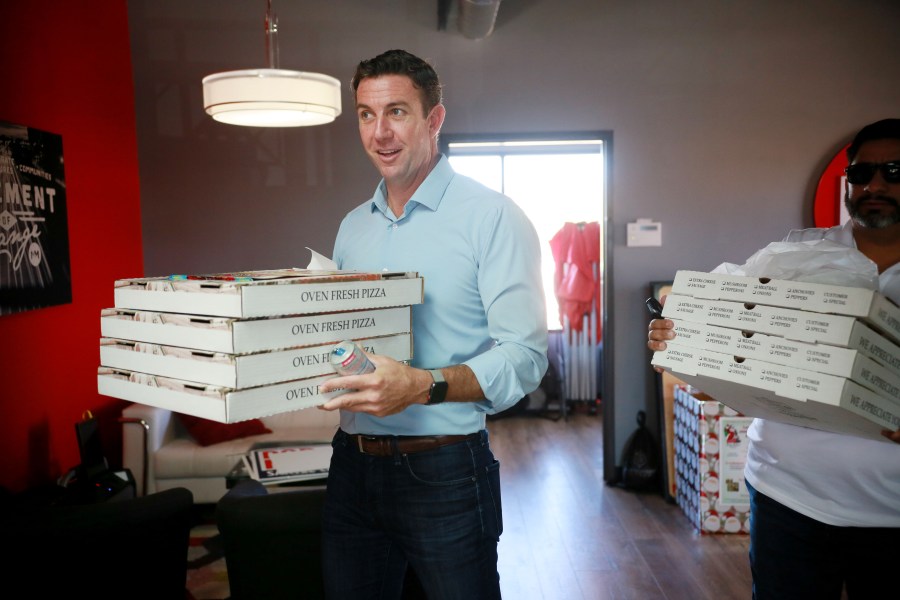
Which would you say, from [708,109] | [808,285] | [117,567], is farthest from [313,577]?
[708,109]

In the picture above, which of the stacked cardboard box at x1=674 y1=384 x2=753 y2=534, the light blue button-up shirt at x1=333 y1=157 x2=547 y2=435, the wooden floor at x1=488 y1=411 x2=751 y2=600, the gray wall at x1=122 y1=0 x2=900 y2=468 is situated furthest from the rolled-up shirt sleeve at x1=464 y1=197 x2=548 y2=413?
the gray wall at x1=122 y1=0 x2=900 y2=468

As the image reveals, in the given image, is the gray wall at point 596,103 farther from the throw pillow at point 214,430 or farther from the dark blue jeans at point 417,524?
the dark blue jeans at point 417,524

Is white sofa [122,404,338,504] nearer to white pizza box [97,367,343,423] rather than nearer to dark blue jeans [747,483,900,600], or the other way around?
white pizza box [97,367,343,423]

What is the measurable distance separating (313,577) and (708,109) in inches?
146

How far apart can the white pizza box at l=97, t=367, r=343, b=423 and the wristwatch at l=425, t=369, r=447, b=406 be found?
0.55 feet

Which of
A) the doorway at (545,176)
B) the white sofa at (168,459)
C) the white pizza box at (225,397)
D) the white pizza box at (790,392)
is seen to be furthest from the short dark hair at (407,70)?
the doorway at (545,176)

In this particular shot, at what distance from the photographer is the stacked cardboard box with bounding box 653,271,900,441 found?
1.29 meters

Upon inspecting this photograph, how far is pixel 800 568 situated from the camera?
1593 mm

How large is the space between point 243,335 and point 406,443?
50 cm

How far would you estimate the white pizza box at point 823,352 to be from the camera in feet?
4.20

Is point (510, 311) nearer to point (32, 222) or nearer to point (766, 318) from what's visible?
point (766, 318)

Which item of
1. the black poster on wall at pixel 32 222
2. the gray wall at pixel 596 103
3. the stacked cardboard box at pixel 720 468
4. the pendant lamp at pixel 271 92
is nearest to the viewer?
the pendant lamp at pixel 271 92

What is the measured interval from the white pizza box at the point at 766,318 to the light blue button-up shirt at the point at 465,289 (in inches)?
13.2

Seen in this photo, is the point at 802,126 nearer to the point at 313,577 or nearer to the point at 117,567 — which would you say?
the point at 313,577
